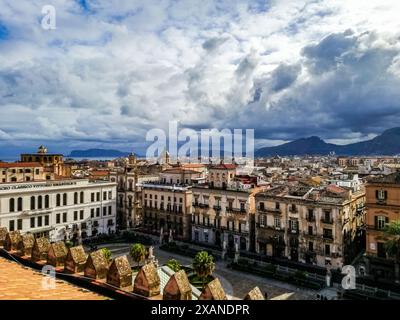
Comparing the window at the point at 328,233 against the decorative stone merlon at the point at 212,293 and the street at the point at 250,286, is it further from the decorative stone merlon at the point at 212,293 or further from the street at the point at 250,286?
the decorative stone merlon at the point at 212,293

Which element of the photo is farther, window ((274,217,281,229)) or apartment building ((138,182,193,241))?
apartment building ((138,182,193,241))

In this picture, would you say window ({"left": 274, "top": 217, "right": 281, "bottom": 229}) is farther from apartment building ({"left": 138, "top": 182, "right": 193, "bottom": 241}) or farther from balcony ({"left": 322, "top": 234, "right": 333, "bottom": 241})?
apartment building ({"left": 138, "top": 182, "right": 193, "bottom": 241})

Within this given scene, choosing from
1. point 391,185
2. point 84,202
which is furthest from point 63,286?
point 84,202

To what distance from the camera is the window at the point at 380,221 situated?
47.3 m

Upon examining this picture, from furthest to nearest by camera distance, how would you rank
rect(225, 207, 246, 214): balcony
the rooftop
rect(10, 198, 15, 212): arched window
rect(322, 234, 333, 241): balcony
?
rect(225, 207, 246, 214): balcony
rect(10, 198, 15, 212): arched window
rect(322, 234, 333, 241): balcony
the rooftop

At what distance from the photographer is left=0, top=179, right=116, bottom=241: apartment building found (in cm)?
6044

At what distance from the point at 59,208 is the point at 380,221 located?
171 feet

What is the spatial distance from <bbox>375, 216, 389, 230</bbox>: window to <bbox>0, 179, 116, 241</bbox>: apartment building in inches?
1801

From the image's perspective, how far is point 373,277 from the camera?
4738 cm

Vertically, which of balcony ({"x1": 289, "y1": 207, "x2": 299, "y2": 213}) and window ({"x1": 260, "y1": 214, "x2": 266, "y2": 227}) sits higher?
balcony ({"x1": 289, "y1": 207, "x2": 299, "y2": 213})

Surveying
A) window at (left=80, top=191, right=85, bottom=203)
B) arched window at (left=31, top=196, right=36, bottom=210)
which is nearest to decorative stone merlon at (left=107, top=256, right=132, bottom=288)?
arched window at (left=31, top=196, right=36, bottom=210)

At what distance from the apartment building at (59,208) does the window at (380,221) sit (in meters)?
45.7

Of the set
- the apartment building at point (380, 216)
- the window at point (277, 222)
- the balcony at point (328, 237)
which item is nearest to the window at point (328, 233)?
the balcony at point (328, 237)

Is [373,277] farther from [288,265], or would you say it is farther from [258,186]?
[258,186]
